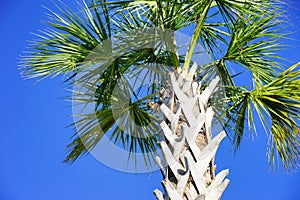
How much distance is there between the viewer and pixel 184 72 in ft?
12.7

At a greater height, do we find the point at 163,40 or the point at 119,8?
the point at 119,8

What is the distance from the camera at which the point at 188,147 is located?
3324 mm

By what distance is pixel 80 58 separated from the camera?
4.16m

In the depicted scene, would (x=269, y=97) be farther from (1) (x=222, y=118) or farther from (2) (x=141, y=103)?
(2) (x=141, y=103)

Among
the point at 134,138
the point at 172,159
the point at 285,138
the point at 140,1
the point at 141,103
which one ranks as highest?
the point at 140,1

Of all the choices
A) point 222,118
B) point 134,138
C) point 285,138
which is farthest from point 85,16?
point 285,138

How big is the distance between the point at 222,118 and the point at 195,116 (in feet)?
3.48

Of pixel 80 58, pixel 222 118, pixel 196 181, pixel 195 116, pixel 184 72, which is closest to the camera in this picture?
pixel 196 181

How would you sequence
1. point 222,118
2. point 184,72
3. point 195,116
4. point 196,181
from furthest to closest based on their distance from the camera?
point 222,118 → point 184,72 → point 195,116 → point 196,181

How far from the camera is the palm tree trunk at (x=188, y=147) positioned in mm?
3195

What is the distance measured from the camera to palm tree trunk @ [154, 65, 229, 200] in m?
3.20

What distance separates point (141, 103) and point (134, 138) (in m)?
0.41

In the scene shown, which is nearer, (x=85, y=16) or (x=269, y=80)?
(x=85, y=16)

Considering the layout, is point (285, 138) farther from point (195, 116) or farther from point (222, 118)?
point (195, 116)
